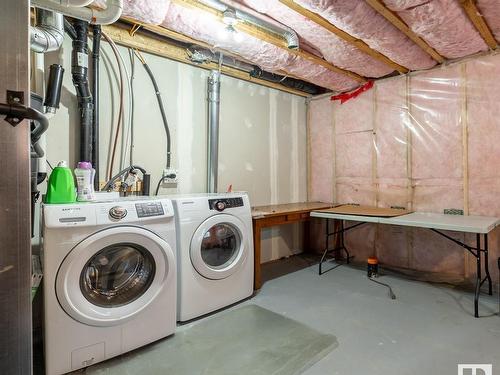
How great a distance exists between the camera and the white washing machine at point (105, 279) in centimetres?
146

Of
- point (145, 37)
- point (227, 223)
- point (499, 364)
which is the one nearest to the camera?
point (499, 364)

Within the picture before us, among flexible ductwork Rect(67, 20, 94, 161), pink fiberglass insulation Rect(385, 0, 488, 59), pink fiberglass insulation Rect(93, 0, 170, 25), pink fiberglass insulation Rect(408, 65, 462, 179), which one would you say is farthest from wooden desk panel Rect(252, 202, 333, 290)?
pink fiberglass insulation Rect(385, 0, 488, 59)

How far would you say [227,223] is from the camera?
2250mm

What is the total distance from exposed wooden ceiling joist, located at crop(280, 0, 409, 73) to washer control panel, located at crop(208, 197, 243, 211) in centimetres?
146

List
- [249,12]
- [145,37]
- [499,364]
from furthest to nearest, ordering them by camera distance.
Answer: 1. [145,37]
2. [249,12]
3. [499,364]

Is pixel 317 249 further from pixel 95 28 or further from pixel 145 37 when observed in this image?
pixel 95 28

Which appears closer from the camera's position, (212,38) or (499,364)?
(499,364)

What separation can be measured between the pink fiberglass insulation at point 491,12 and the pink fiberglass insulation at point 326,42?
2.88 feet

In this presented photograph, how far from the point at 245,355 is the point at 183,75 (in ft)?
8.16

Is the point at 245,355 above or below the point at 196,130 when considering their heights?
below

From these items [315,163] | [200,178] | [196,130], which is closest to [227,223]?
[200,178]

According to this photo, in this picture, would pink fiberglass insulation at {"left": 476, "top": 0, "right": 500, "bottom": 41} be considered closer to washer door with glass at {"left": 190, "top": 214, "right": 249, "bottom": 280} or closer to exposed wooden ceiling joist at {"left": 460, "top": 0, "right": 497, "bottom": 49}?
exposed wooden ceiling joist at {"left": 460, "top": 0, "right": 497, "bottom": 49}

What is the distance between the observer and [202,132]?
9.70 ft

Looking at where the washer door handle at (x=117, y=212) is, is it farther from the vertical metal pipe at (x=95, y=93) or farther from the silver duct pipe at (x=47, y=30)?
the silver duct pipe at (x=47, y=30)
